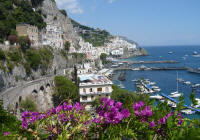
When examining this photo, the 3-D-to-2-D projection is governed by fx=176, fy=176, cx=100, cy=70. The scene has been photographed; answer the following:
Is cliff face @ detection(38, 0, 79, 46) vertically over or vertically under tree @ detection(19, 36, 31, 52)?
over

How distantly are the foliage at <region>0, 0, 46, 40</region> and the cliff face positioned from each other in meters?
7.66

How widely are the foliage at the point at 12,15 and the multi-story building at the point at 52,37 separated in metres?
4.07

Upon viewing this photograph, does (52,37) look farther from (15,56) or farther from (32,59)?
(15,56)

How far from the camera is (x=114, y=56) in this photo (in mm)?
102125

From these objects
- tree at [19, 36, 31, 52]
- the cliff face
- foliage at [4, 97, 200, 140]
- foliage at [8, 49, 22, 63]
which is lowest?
foliage at [4, 97, 200, 140]

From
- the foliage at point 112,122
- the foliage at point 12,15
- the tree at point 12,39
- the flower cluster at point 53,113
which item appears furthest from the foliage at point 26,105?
the foliage at point 112,122

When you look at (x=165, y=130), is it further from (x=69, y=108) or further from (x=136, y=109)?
(x=69, y=108)

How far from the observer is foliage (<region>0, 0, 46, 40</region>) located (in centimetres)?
→ 2398

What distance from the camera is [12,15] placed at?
2734 centimetres

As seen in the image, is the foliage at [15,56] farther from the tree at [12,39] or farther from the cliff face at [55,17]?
the cliff face at [55,17]

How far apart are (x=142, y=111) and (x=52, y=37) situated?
41.6 meters

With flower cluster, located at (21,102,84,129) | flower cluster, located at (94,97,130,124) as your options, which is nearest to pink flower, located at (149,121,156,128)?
flower cluster, located at (94,97,130,124)

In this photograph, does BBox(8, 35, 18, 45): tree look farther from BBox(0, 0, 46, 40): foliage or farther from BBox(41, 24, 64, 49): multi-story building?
BBox(41, 24, 64, 49): multi-story building

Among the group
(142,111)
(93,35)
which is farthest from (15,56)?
(93,35)
